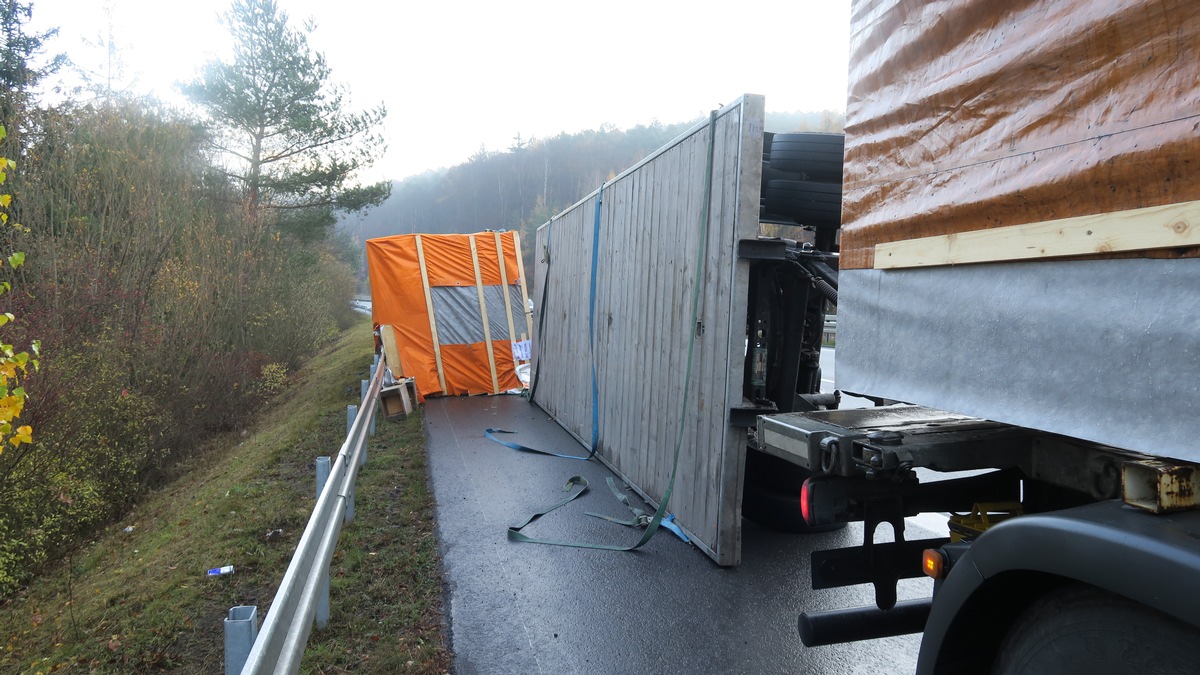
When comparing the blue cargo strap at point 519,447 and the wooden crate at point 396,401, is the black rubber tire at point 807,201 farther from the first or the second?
the wooden crate at point 396,401

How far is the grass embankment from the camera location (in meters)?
3.99

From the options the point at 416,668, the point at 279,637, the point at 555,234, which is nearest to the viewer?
the point at 279,637

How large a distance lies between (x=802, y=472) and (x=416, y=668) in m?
3.02

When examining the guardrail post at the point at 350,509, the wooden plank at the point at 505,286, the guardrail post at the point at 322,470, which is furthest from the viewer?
the wooden plank at the point at 505,286

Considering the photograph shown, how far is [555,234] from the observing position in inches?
440

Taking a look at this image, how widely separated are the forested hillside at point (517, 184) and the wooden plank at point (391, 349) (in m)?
56.1

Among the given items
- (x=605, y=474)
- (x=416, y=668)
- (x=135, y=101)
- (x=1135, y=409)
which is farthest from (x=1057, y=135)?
(x=135, y=101)

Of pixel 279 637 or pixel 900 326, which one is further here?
pixel 279 637

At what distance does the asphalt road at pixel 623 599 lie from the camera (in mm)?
3766

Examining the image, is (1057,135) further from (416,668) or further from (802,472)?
(802,472)

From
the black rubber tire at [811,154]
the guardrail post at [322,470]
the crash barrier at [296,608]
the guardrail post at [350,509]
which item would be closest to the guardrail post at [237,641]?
the crash barrier at [296,608]

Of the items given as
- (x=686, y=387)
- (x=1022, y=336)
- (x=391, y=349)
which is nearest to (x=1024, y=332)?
(x=1022, y=336)

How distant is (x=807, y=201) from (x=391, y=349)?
1038 centimetres

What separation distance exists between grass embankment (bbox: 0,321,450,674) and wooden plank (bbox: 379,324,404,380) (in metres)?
3.81
